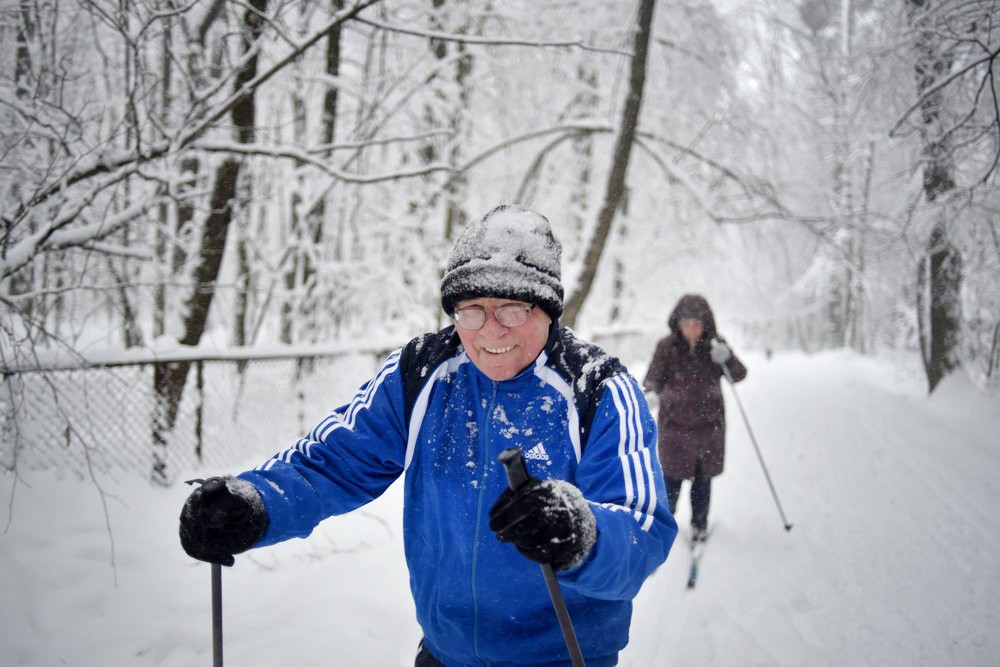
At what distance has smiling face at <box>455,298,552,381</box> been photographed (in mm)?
1476

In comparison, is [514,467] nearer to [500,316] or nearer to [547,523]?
[547,523]

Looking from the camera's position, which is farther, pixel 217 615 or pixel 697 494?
pixel 697 494

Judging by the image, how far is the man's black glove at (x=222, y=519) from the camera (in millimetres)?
1314

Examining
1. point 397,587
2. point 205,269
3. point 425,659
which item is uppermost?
point 205,269

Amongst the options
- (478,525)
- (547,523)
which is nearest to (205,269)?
(478,525)

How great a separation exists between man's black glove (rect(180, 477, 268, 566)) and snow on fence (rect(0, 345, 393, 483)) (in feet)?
6.01

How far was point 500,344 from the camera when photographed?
1.47 meters

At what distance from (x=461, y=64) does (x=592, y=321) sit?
944 centimetres

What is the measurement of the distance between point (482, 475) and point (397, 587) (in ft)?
7.97

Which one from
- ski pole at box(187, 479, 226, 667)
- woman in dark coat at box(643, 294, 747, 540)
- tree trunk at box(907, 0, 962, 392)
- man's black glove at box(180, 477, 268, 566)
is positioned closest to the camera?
man's black glove at box(180, 477, 268, 566)

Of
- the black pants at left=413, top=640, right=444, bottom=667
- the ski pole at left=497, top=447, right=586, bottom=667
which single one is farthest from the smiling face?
the black pants at left=413, top=640, right=444, bottom=667

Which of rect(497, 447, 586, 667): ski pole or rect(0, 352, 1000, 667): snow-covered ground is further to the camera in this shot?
rect(0, 352, 1000, 667): snow-covered ground

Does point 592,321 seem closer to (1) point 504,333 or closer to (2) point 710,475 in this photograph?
(2) point 710,475

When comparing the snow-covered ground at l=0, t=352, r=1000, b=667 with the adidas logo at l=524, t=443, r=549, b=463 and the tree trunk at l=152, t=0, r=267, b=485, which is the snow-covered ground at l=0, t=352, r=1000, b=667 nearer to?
the tree trunk at l=152, t=0, r=267, b=485
